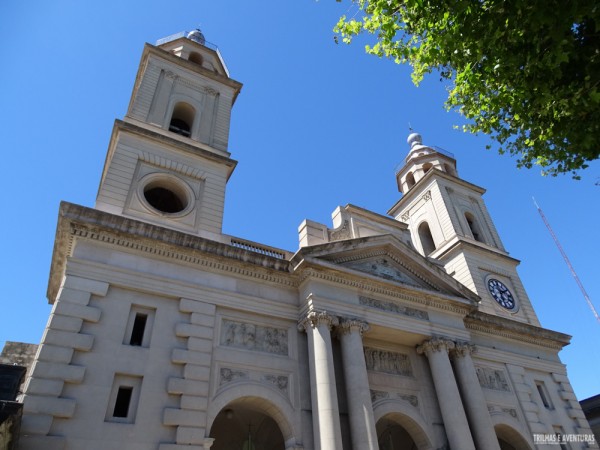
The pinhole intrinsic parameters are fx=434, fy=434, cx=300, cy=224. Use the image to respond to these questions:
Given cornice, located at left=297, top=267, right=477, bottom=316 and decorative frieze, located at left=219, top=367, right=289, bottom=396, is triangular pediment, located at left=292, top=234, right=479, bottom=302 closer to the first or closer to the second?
cornice, located at left=297, top=267, right=477, bottom=316

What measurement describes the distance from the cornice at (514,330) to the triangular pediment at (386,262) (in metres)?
1.34

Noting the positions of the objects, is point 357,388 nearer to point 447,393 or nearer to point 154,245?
point 447,393

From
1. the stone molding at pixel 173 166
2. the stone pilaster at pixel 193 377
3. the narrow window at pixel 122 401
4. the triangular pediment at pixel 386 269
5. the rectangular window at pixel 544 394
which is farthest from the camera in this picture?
the rectangular window at pixel 544 394

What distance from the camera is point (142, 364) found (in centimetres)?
1277

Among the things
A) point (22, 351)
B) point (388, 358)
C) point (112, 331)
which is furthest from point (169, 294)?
point (388, 358)

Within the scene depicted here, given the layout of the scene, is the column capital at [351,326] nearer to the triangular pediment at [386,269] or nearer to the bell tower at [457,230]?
the triangular pediment at [386,269]

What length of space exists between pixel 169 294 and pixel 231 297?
86.1 inches

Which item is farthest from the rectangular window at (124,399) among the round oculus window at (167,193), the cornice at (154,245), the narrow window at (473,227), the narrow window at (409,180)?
the narrow window at (409,180)

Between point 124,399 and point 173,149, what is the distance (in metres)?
10.4

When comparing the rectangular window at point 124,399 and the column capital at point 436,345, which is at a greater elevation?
the column capital at point 436,345

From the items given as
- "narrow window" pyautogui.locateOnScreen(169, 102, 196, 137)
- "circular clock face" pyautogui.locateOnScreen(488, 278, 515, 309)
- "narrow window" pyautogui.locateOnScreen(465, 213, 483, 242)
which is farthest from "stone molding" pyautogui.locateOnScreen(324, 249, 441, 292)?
"narrow window" pyautogui.locateOnScreen(465, 213, 483, 242)

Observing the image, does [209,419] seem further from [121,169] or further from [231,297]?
[121,169]

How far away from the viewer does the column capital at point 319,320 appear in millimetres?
15449

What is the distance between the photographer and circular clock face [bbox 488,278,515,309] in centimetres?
2503
